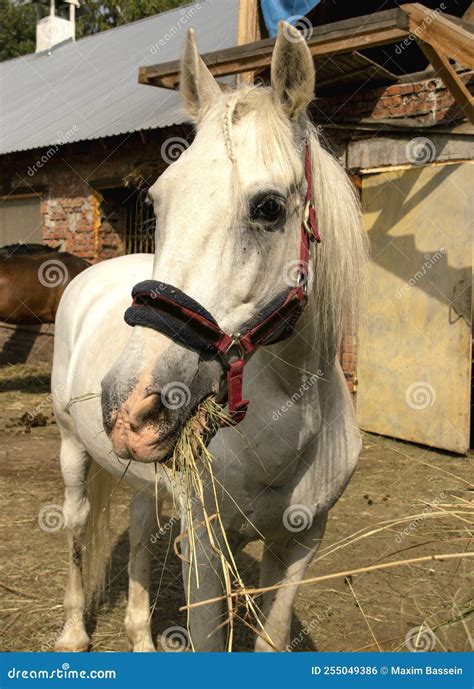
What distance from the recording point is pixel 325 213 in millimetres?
2131

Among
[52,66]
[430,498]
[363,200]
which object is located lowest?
[430,498]

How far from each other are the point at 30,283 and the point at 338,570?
708 cm

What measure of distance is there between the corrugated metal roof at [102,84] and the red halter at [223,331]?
6.55 m

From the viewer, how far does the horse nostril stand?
5.06ft

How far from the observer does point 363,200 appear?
6973 millimetres

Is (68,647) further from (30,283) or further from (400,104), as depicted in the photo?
(30,283)

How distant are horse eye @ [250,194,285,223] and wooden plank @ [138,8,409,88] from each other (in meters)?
3.41

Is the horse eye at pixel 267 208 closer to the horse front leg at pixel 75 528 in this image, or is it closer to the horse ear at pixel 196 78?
the horse ear at pixel 196 78

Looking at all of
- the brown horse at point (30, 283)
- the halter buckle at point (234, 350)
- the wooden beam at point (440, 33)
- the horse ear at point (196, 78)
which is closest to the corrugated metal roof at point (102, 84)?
the brown horse at point (30, 283)

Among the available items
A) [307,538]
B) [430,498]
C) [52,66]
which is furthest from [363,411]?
[52,66]

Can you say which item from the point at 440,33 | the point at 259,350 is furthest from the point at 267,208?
the point at 440,33

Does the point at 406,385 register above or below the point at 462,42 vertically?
below

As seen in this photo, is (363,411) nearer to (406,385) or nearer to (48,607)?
(406,385)

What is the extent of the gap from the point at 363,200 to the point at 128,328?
459cm
